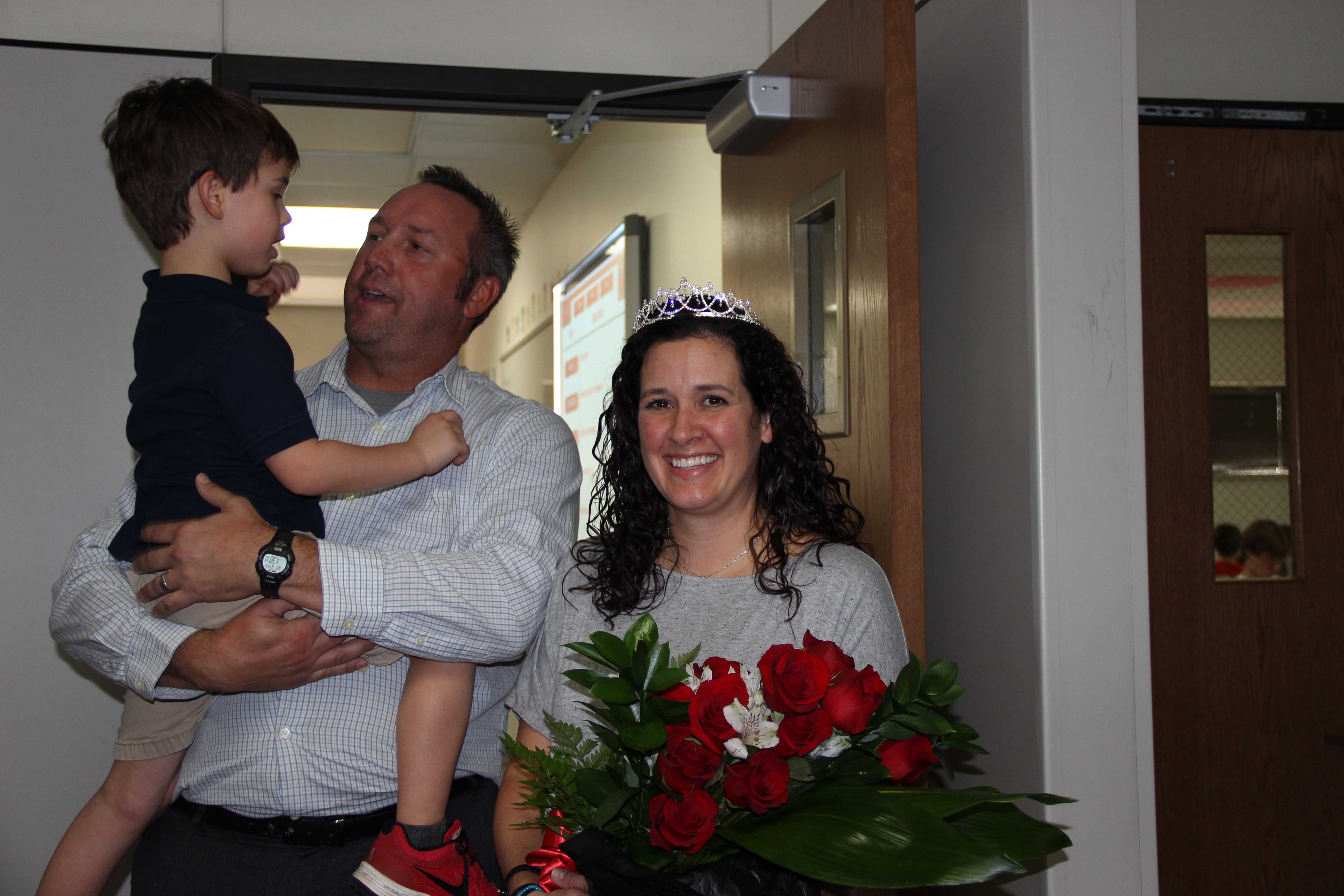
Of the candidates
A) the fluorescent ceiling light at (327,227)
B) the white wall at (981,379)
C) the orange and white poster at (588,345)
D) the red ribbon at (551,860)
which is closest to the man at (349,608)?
the red ribbon at (551,860)

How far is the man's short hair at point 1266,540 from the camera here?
2.65 metres

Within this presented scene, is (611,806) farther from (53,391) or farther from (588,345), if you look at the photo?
(588,345)

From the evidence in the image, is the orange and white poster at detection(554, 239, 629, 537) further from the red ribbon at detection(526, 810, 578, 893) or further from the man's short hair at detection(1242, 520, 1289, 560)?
the red ribbon at detection(526, 810, 578, 893)

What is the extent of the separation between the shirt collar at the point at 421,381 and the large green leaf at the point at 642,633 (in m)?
0.90

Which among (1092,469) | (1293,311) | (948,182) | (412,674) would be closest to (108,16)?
(412,674)

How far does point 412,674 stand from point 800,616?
618mm

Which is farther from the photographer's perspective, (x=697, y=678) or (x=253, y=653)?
(x=253, y=653)

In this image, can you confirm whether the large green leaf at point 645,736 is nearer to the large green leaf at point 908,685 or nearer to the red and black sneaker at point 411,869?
the large green leaf at point 908,685

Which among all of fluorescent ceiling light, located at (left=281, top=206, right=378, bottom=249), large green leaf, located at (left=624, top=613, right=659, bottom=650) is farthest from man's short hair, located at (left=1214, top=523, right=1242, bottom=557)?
fluorescent ceiling light, located at (left=281, top=206, right=378, bottom=249)

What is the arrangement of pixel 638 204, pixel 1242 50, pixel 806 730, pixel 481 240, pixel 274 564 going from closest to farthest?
pixel 806 730 → pixel 274 564 → pixel 481 240 → pixel 1242 50 → pixel 638 204

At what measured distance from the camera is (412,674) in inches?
62.6

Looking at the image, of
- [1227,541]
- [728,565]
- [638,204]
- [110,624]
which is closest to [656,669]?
[728,565]

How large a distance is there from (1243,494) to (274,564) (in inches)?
94.9

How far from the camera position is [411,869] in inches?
58.7
